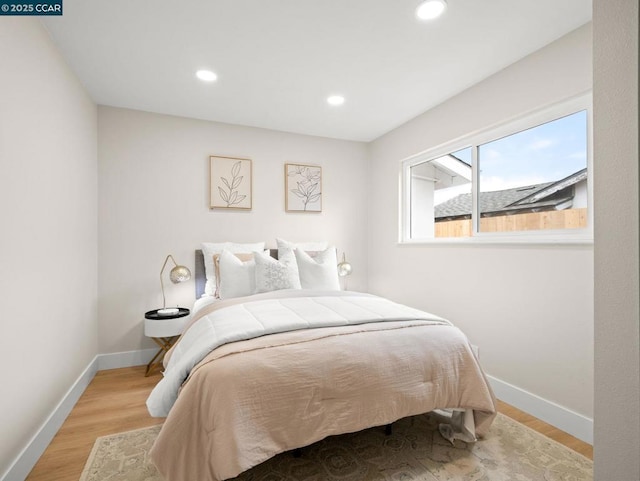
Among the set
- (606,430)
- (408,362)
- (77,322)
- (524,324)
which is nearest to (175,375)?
(408,362)

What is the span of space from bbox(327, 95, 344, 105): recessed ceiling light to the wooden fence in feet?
5.15

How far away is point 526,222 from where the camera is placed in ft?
8.00

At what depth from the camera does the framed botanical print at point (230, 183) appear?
348 cm

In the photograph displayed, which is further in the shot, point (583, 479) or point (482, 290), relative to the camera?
point (482, 290)

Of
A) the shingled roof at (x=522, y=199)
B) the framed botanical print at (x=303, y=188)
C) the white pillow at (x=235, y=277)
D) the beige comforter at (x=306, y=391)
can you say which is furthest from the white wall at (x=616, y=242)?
the framed botanical print at (x=303, y=188)

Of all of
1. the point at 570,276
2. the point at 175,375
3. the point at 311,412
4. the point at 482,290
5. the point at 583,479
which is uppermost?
the point at 570,276

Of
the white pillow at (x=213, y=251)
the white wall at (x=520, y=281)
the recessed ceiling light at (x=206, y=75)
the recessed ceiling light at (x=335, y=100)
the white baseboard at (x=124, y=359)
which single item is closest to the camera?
the white wall at (x=520, y=281)

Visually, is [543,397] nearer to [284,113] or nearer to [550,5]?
[550,5]

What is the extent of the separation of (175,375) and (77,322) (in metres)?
1.50

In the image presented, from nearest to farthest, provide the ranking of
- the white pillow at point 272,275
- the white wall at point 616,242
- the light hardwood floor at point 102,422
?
the white wall at point 616,242, the light hardwood floor at point 102,422, the white pillow at point 272,275

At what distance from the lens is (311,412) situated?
58.3 inches

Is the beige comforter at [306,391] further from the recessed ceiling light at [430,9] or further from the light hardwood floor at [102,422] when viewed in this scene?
the recessed ceiling light at [430,9]

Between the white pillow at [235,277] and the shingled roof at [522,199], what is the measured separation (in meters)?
1.99

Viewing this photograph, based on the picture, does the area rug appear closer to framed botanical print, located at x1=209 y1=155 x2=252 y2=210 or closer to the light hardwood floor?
the light hardwood floor
